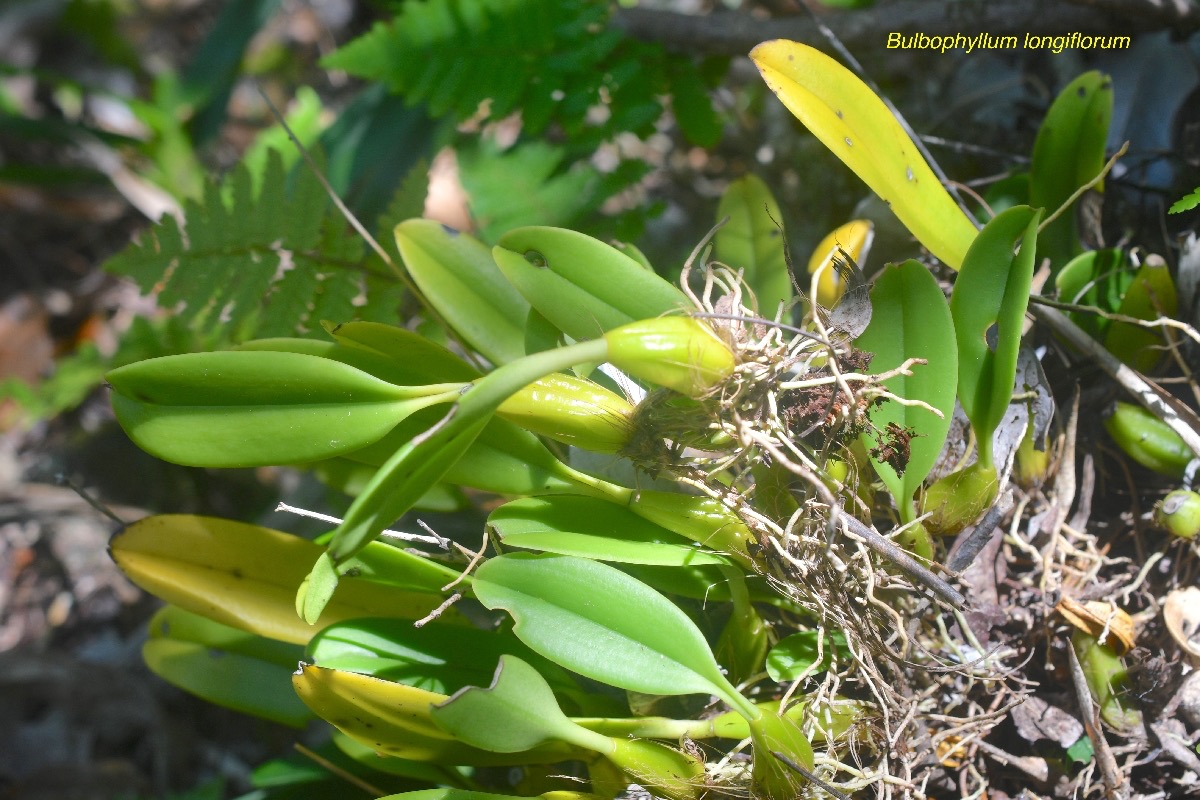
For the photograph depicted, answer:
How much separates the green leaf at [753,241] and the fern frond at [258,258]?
0.46m

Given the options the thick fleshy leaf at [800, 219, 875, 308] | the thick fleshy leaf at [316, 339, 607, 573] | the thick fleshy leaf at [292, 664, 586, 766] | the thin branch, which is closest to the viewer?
the thick fleshy leaf at [316, 339, 607, 573]

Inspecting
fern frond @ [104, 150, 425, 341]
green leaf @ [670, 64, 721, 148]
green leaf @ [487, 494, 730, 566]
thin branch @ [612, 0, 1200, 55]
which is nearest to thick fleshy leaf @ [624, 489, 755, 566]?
green leaf @ [487, 494, 730, 566]

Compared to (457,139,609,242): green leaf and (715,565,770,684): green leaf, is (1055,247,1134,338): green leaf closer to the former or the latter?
(715,565,770,684): green leaf

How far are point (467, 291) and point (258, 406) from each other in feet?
0.90

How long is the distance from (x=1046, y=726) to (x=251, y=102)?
8.23ft

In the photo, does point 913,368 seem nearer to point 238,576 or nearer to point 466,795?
point 466,795

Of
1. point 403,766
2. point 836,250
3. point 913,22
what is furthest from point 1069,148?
point 403,766

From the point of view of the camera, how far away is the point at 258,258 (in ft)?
3.97

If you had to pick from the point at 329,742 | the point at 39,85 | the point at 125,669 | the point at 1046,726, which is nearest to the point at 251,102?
the point at 39,85

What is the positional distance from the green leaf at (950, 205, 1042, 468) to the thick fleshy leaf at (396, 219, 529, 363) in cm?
45

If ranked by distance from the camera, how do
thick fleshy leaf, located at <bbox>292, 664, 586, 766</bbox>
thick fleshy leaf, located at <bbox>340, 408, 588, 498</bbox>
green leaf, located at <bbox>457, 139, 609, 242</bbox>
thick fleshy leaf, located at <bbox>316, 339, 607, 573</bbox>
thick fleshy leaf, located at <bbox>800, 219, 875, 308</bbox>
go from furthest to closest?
green leaf, located at <bbox>457, 139, 609, 242</bbox> < thick fleshy leaf, located at <bbox>800, 219, 875, 308</bbox> < thick fleshy leaf, located at <bbox>340, 408, 588, 498</bbox> < thick fleshy leaf, located at <bbox>292, 664, 586, 766</bbox> < thick fleshy leaf, located at <bbox>316, 339, 607, 573</bbox>

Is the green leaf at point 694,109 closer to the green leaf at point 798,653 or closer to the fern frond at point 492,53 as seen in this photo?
the fern frond at point 492,53

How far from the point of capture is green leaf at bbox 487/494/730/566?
0.72m

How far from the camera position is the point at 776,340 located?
2.51ft
